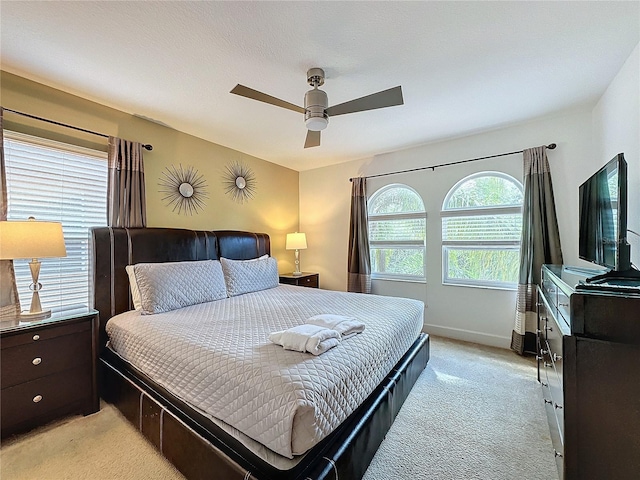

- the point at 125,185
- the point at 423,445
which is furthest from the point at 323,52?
the point at 423,445

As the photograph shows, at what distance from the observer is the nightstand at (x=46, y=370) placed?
181 centimetres

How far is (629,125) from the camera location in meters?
2.04

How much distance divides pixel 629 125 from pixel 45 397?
4634 mm

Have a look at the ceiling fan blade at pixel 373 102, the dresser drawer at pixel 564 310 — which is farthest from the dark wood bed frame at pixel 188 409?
the ceiling fan blade at pixel 373 102

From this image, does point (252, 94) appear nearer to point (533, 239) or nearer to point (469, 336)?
point (533, 239)

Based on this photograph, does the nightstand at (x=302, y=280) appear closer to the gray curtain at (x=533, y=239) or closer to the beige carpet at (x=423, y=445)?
the beige carpet at (x=423, y=445)

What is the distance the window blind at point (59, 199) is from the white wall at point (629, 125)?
437 cm

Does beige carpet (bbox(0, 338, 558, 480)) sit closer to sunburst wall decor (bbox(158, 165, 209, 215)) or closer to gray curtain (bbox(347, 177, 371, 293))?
gray curtain (bbox(347, 177, 371, 293))

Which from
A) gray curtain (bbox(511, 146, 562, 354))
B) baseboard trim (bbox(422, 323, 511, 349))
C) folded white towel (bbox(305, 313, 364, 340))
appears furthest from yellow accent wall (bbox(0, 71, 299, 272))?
gray curtain (bbox(511, 146, 562, 354))

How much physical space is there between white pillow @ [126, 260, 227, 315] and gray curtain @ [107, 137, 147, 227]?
52 centimetres

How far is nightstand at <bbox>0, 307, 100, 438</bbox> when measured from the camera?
Answer: 1.81 metres

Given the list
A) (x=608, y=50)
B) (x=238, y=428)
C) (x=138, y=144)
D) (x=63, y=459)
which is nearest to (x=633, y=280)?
(x=608, y=50)

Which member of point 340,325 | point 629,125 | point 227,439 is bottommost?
point 227,439

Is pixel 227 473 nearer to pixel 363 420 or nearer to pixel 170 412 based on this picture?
pixel 170 412
